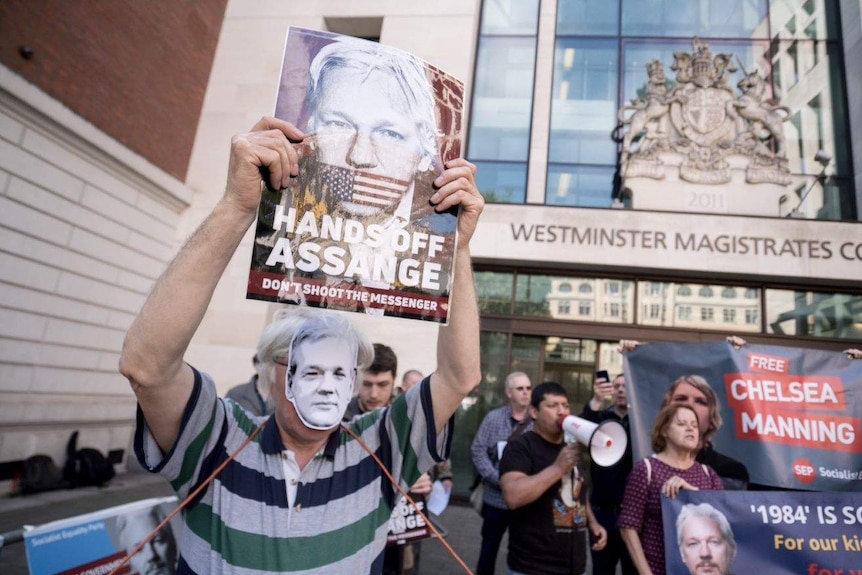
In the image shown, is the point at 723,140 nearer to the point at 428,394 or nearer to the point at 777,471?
the point at 777,471

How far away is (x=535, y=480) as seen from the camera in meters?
2.92

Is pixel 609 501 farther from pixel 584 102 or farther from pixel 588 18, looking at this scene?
pixel 588 18

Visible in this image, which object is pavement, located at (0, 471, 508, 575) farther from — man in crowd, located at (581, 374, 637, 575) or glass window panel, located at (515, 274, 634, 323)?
glass window panel, located at (515, 274, 634, 323)

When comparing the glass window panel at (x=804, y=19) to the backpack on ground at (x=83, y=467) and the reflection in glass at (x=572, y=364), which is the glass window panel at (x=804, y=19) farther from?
the backpack on ground at (x=83, y=467)

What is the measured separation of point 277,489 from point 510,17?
40.2ft

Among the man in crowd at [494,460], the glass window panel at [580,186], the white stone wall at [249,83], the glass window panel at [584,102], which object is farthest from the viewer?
the glass window panel at [584,102]

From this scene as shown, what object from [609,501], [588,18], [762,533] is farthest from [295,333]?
[588,18]

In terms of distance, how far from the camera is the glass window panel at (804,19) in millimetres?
10345

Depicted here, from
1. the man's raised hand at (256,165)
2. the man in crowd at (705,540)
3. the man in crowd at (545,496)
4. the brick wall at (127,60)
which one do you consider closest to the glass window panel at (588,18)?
the brick wall at (127,60)

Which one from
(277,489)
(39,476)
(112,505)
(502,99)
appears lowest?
(112,505)

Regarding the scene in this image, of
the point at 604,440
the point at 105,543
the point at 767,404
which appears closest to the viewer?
the point at 105,543

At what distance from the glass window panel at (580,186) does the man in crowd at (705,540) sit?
7618mm

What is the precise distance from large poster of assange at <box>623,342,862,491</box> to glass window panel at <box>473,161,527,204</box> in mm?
6334

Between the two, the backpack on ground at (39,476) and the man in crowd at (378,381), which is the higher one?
the man in crowd at (378,381)
